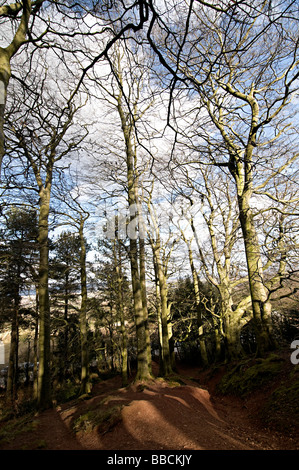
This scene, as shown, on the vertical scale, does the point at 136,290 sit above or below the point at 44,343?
above

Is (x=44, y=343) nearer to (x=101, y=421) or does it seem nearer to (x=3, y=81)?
(x=101, y=421)

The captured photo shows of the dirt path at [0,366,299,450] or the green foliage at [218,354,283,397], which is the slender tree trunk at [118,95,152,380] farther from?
the dirt path at [0,366,299,450]

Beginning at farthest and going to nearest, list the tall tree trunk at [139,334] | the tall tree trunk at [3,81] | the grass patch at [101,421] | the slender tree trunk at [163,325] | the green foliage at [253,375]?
Answer: the slender tree trunk at [163,325], the tall tree trunk at [139,334], the green foliage at [253,375], the grass patch at [101,421], the tall tree trunk at [3,81]

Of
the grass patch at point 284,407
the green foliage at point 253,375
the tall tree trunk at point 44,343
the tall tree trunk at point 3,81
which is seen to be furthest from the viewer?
the tall tree trunk at point 44,343

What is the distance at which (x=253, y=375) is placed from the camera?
665cm

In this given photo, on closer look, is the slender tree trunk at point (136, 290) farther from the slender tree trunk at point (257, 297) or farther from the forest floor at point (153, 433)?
the slender tree trunk at point (257, 297)

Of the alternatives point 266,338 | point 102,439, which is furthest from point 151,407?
point 266,338

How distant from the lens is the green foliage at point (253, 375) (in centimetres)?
617

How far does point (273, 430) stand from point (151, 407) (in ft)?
7.44

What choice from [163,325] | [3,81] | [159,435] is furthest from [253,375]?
[3,81]

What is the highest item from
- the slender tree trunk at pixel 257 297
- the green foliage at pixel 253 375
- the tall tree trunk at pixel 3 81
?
the tall tree trunk at pixel 3 81

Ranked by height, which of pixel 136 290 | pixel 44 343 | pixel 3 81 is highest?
pixel 3 81

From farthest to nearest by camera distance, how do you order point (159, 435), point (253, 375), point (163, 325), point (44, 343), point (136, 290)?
point (163, 325)
point (136, 290)
point (44, 343)
point (253, 375)
point (159, 435)

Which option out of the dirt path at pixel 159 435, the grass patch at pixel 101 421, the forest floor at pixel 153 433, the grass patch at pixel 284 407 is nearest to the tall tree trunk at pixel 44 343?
the forest floor at pixel 153 433
